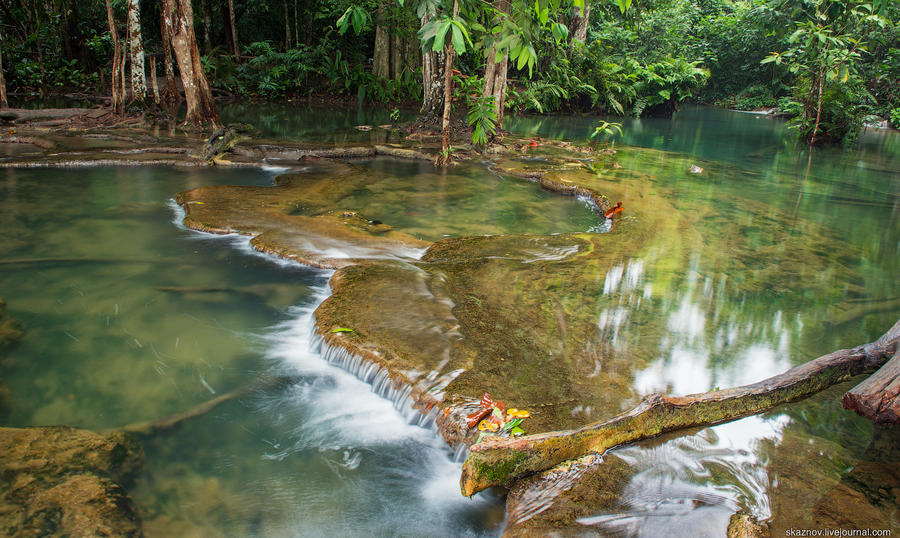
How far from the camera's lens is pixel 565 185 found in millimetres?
8719

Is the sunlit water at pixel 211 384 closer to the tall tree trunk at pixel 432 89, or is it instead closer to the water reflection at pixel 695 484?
the water reflection at pixel 695 484

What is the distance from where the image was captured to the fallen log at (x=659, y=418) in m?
2.53

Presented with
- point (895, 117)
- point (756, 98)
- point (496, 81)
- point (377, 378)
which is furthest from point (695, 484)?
point (756, 98)

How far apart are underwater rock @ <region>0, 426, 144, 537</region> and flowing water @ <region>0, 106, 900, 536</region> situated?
11 centimetres

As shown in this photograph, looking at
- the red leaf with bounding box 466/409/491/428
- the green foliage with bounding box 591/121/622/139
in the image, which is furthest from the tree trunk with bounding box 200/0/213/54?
the red leaf with bounding box 466/409/491/428

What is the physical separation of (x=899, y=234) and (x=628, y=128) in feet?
42.8

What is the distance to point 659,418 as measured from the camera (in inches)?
113

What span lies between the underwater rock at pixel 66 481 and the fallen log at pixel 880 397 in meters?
3.63

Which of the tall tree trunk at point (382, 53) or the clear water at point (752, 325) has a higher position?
the tall tree trunk at point (382, 53)

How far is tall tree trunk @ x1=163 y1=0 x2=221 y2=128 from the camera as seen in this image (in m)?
11.2

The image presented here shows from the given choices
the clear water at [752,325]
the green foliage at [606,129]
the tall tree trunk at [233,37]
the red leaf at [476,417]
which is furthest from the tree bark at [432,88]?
the red leaf at [476,417]

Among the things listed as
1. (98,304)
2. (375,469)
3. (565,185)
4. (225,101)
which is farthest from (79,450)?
(225,101)

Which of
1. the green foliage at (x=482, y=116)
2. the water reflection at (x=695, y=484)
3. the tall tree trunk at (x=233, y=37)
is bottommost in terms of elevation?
the water reflection at (x=695, y=484)

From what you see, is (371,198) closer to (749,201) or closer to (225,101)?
(749,201)
